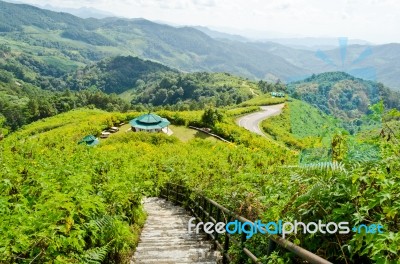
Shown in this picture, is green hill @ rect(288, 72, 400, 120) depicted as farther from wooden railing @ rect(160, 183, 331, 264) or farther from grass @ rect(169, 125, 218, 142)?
wooden railing @ rect(160, 183, 331, 264)

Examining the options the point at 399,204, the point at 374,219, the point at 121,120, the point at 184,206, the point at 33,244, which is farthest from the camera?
the point at 121,120

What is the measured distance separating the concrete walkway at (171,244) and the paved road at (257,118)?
1659 inches

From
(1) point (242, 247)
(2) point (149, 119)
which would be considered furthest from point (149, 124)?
(1) point (242, 247)

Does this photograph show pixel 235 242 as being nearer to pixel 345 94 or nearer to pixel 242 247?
pixel 242 247

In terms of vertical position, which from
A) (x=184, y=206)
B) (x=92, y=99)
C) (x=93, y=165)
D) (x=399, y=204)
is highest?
(x=399, y=204)

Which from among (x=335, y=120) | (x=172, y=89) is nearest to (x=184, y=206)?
(x=335, y=120)

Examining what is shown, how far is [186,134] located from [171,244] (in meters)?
30.4

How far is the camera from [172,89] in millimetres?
138625

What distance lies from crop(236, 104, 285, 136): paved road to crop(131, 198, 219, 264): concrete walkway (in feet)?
138

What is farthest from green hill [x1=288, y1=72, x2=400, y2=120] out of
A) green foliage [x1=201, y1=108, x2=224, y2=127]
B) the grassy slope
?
green foliage [x1=201, y1=108, x2=224, y2=127]

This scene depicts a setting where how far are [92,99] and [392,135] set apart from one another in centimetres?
10552

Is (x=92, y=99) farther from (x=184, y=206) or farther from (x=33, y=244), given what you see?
(x=33, y=244)

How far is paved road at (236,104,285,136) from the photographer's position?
2125 inches

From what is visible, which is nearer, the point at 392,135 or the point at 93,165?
the point at 392,135
